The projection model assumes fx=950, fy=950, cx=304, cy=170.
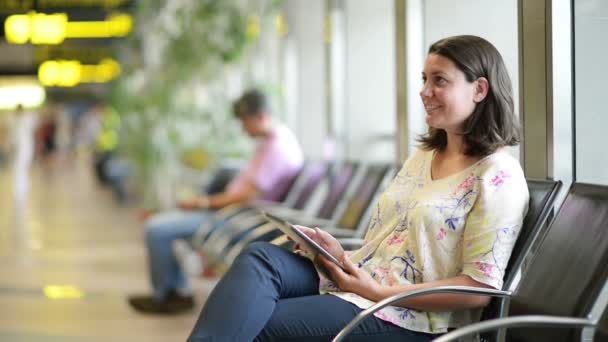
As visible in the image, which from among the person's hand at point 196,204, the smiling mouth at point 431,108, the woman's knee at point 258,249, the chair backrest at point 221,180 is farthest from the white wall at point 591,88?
the chair backrest at point 221,180

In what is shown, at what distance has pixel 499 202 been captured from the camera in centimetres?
245

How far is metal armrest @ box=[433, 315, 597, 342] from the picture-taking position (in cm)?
197

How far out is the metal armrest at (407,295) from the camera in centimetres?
224

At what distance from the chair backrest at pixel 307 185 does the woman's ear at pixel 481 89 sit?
2.94 meters

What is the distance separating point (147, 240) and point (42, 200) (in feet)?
32.3

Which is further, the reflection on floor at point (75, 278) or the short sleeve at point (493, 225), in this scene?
the reflection on floor at point (75, 278)

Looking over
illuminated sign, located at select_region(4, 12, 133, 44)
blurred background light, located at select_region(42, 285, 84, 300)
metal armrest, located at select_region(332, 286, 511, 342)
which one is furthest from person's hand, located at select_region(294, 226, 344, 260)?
illuminated sign, located at select_region(4, 12, 133, 44)

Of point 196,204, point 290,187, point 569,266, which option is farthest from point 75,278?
point 569,266

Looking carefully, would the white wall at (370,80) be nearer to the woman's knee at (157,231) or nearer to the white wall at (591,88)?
the woman's knee at (157,231)

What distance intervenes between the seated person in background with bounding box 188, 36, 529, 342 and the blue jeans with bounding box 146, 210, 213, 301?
314cm

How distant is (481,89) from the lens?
2.53m

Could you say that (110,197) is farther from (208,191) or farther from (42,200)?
(208,191)

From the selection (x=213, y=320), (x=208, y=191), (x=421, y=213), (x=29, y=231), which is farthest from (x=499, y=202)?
(x=29, y=231)

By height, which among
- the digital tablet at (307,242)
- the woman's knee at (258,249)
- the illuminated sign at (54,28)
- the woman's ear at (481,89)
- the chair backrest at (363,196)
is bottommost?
the chair backrest at (363,196)
